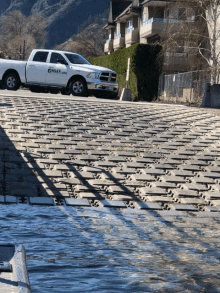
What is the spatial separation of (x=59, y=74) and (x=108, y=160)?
13968 mm

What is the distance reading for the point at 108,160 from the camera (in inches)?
336

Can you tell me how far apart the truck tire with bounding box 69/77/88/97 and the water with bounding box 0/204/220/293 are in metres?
16.1

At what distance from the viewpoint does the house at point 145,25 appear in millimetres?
40556

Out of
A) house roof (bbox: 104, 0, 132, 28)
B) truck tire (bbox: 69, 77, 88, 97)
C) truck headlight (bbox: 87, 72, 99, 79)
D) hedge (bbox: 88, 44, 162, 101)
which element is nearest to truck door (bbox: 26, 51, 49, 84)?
truck tire (bbox: 69, 77, 88, 97)

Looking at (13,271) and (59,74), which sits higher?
(59,74)

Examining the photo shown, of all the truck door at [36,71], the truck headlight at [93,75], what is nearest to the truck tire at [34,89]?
the truck door at [36,71]

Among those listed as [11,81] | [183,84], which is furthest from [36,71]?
[183,84]

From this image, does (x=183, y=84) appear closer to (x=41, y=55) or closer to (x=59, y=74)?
(x=59, y=74)

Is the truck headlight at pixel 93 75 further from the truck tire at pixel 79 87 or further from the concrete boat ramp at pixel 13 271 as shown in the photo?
the concrete boat ramp at pixel 13 271

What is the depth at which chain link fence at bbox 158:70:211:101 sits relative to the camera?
2462 cm

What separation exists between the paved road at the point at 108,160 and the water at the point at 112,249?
1.91 feet

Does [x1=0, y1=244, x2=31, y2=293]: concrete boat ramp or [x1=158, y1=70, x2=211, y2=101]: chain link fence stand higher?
[x1=158, y1=70, x2=211, y2=101]: chain link fence

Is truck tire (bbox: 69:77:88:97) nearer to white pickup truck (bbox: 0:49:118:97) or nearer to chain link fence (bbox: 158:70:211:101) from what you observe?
white pickup truck (bbox: 0:49:118:97)

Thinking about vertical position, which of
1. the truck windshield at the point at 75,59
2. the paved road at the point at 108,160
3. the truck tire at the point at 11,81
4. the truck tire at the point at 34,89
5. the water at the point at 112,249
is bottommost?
the water at the point at 112,249
